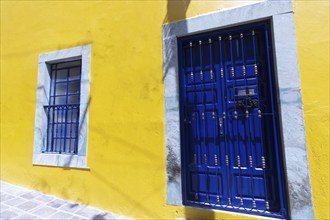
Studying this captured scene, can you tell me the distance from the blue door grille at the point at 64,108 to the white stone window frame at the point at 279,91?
6.19 feet

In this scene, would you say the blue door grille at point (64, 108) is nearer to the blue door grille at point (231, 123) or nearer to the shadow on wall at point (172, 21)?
the shadow on wall at point (172, 21)

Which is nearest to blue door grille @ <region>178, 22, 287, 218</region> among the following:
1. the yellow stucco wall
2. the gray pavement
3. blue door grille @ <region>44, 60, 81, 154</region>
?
the yellow stucco wall

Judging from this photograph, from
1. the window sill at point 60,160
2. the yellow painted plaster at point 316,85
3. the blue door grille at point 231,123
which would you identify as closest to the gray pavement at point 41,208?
the window sill at point 60,160

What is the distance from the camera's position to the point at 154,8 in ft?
10.8

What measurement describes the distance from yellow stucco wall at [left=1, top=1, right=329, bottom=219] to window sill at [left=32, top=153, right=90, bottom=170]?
11cm

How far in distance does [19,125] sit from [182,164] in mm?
3427

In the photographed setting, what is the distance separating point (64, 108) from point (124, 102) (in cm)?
141

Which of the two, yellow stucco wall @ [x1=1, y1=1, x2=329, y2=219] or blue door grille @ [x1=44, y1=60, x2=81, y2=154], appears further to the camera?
blue door grille @ [x1=44, y1=60, x2=81, y2=154]

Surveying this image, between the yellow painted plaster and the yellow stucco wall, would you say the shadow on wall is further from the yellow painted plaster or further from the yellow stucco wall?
the yellow painted plaster

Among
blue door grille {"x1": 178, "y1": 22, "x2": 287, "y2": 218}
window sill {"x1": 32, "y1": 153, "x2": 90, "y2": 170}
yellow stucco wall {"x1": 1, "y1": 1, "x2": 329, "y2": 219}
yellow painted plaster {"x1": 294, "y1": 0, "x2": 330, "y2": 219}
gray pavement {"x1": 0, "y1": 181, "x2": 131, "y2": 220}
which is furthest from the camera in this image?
window sill {"x1": 32, "y1": 153, "x2": 90, "y2": 170}

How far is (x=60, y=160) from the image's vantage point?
144 inches

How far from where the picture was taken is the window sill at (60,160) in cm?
349

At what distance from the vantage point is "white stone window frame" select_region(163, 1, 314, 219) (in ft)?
7.75

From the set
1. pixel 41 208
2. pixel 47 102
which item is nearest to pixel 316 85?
pixel 41 208
